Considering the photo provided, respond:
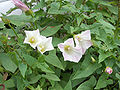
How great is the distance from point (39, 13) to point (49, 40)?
357 mm

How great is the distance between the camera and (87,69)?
88cm

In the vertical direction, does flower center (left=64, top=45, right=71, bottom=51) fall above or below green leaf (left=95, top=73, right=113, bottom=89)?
above

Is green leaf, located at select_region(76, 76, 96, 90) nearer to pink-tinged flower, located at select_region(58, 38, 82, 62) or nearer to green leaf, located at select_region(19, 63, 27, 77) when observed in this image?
pink-tinged flower, located at select_region(58, 38, 82, 62)

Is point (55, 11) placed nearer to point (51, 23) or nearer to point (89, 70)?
point (51, 23)

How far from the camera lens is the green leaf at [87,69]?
855 millimetres

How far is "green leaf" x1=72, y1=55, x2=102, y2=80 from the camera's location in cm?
85

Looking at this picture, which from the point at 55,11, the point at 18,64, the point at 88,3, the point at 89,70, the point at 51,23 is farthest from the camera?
the point at 88,3

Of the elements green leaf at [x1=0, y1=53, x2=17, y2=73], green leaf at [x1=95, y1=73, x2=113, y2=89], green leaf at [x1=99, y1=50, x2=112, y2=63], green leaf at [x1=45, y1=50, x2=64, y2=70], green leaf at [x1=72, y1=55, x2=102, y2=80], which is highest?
green leaf at [x1=0, y1=53, x2=17, y2=73]

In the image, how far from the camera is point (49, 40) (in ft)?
2.64

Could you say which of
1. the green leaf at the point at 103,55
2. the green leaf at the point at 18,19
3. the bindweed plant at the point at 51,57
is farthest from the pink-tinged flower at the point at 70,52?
the green leaf at the point at 18,19

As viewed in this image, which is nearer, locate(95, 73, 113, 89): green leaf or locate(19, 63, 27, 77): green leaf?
locate(19, 63, 27, 77): green leaf

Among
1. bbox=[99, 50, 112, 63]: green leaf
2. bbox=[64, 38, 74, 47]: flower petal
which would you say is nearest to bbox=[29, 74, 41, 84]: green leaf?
bbox=[64, 38, 74, 47]: flower petal

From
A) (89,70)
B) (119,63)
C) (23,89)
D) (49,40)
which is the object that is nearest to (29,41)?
(49,40)

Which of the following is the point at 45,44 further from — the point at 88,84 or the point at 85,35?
the point at 88,84
